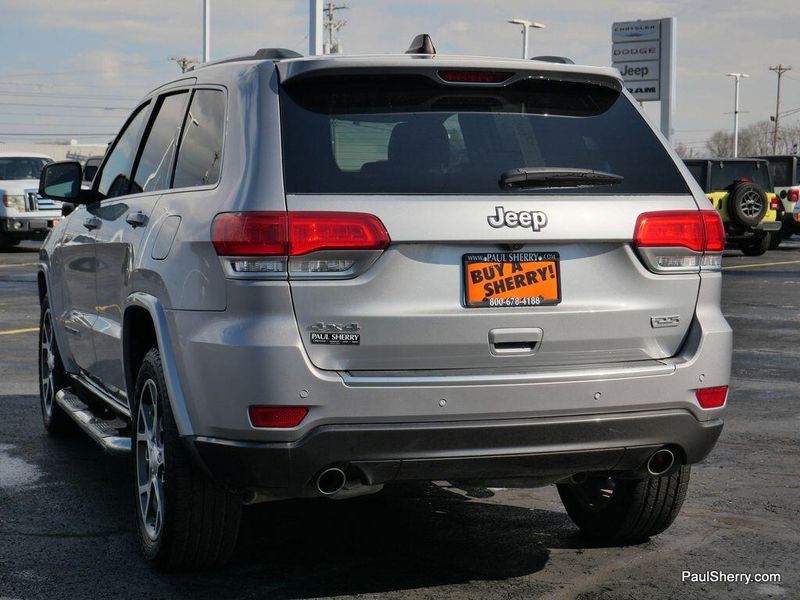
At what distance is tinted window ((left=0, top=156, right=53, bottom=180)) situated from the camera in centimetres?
2781

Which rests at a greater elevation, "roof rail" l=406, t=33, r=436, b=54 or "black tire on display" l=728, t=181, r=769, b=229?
"roof rail" l=406, t=33, r=436, b=54

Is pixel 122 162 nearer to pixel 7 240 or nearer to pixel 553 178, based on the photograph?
pixel 553 178

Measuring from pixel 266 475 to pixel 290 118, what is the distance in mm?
1157

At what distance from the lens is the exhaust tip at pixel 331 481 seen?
14.1ft

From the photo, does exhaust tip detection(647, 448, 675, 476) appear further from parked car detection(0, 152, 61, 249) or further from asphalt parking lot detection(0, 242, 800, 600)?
parked car detection(0, 152, 61, 249)

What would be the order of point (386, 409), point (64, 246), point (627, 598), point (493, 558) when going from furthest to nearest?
1. point (64, 246)
2. point (493, 558)
3. point (627, 598)
4. point (386, 409)

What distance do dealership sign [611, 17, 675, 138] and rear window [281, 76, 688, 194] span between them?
113 ft

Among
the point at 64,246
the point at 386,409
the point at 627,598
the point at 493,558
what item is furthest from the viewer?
the point at 64,246

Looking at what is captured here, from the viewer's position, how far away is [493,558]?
16.5 ft

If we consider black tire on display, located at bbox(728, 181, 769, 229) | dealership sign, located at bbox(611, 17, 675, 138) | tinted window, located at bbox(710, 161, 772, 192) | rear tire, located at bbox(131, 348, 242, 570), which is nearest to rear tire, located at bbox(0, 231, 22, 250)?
tinted window, located at bbox(710, 161, 772, 192)

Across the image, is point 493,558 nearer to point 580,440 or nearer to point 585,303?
point 580,440

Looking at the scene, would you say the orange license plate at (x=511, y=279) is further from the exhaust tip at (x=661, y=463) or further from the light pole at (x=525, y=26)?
the light pole at (x=525, y=26)

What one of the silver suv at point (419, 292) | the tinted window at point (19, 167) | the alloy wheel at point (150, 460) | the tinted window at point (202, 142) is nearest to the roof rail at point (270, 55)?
the silver suv at point (419, 292)

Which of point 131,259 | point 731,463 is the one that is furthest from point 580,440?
point 731,463
